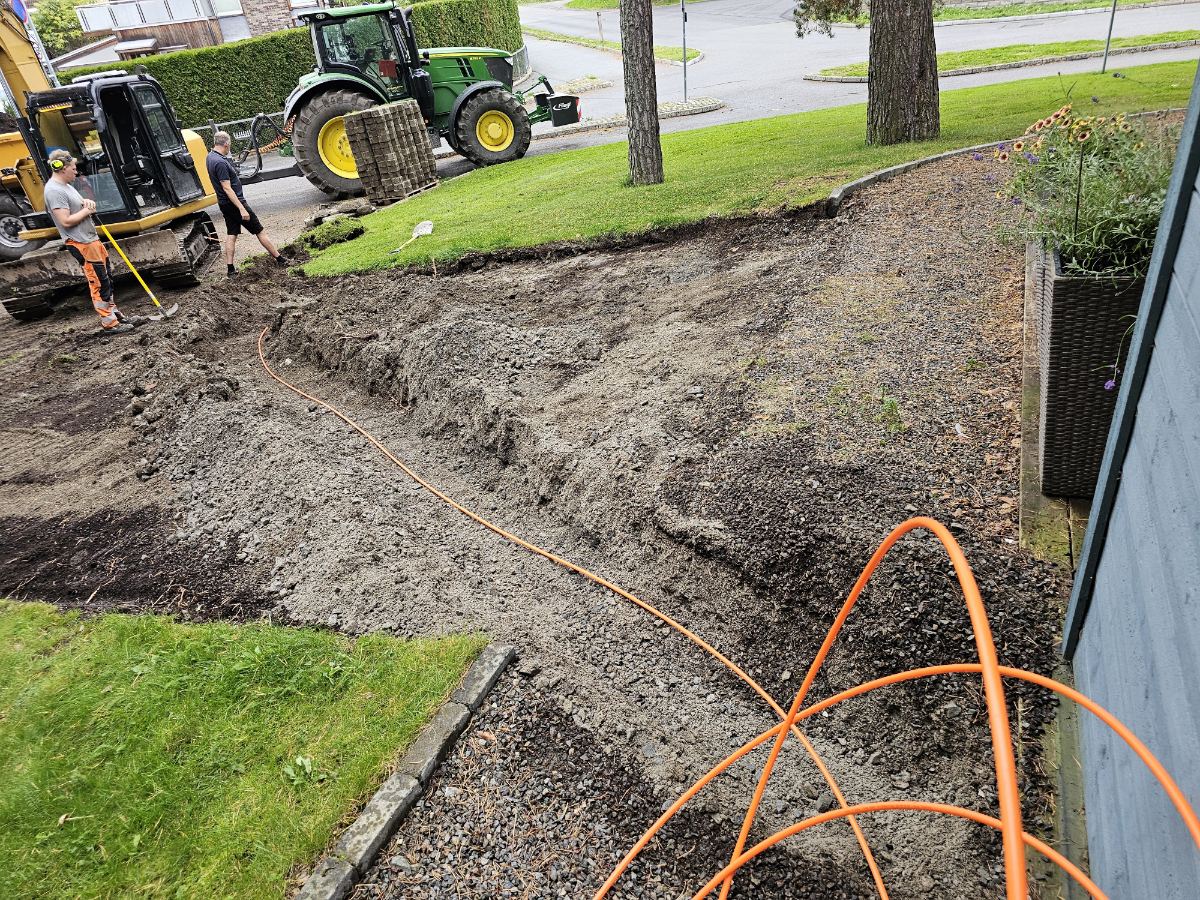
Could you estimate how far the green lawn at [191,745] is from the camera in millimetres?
2625

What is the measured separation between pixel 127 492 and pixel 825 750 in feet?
16.7

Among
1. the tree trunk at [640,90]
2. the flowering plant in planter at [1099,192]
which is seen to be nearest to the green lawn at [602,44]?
the tree trunk at [640,90]

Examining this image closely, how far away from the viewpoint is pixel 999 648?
2.79 meters

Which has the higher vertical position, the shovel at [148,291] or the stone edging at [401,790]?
the shovel at [148,291]

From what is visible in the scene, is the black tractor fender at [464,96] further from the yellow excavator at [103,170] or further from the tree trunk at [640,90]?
the tree trunk at [640,90]

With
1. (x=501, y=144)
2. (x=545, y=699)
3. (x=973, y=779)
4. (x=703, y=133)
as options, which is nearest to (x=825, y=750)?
(x=973, y=779)

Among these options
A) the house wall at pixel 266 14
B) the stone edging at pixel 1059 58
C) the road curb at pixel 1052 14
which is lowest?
the stone edging at pixel 1059 58

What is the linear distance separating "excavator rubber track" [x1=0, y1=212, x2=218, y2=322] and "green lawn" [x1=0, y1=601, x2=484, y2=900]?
680 cm

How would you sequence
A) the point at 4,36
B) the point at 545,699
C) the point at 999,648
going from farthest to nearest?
the point at 4,36
the point at 545,699
the point at 999,648

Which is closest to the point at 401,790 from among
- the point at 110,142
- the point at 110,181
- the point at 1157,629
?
the point at 1157,629

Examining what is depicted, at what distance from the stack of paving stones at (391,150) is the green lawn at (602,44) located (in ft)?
38.4

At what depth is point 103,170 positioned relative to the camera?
31.0 feet

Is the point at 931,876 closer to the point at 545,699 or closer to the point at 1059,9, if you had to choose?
the point at 545,699

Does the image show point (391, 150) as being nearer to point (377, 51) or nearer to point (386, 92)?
point (386, 92)
